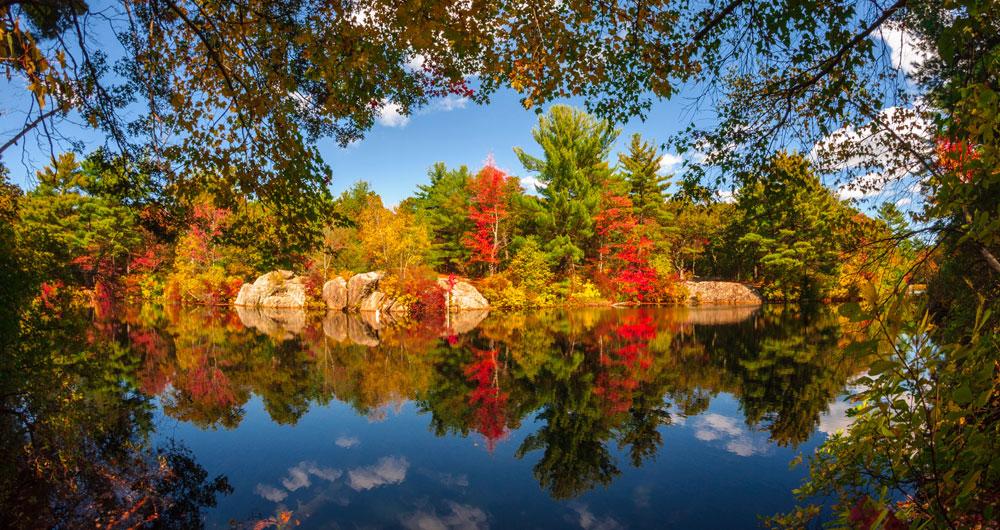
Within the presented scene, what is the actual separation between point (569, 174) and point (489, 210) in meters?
5.25

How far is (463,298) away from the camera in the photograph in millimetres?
24703

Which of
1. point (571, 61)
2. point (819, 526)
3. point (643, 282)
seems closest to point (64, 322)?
point (571, 61)

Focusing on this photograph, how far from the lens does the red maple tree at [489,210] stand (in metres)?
26.6

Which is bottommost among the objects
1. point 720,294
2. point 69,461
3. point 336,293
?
point 69,461

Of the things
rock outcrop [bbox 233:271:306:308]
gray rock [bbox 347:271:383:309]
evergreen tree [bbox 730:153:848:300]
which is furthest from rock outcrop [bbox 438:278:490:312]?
evergreen tree [bbox 730:153:848:300]

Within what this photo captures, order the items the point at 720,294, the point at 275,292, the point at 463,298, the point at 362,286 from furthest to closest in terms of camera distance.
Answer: the point at 720,294 → the point at 275,292 → the point at 362,286 → the point at 463,298

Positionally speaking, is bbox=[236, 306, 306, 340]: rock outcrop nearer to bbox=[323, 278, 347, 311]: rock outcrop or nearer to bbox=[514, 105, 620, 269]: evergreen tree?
bbox=[323, 278, 347, 311]: rock outcrop

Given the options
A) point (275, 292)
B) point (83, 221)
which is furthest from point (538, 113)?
point (83, 221)

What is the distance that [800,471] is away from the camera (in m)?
5.80

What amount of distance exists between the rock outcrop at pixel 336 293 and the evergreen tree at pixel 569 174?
1254 cm

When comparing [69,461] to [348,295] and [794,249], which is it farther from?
[794,249]

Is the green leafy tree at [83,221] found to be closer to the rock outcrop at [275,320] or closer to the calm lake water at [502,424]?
the rock outcrop at [275,320]

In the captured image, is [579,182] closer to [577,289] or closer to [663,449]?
[577,289]

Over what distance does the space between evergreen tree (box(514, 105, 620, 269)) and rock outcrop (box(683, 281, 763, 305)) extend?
28.3 feet
